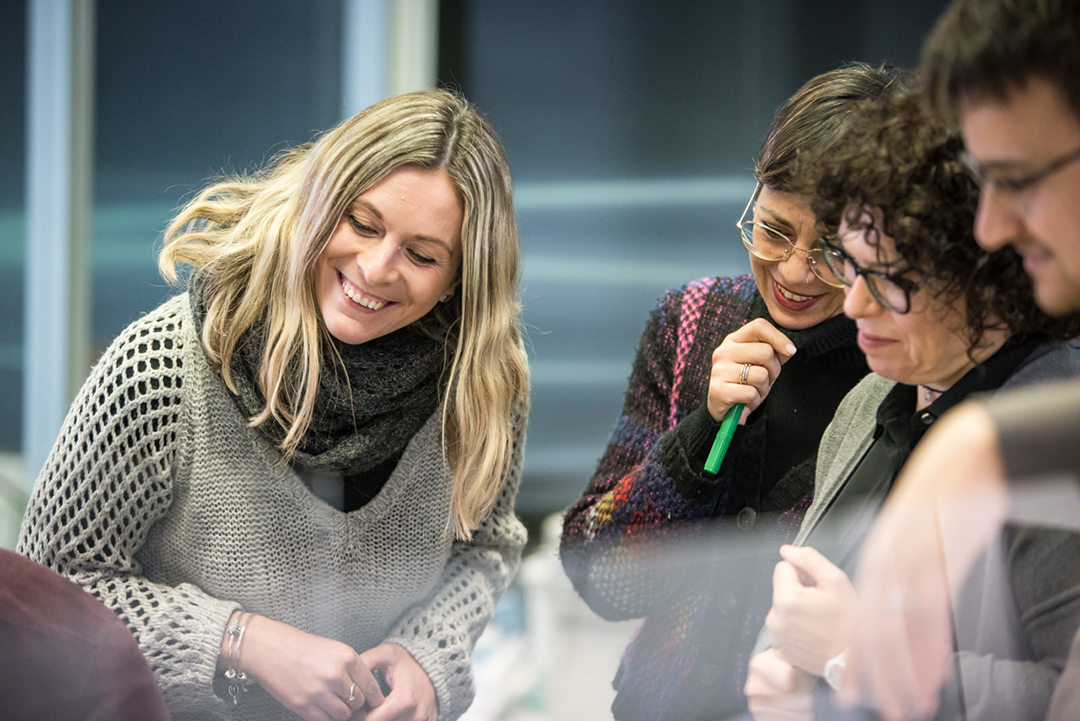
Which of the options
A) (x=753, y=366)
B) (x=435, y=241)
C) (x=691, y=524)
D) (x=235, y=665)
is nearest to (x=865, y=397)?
(x=753, y=366)

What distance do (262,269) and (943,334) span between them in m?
0.82

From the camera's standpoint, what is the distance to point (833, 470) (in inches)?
35.2

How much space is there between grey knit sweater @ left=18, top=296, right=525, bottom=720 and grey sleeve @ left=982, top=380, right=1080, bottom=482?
84 cm

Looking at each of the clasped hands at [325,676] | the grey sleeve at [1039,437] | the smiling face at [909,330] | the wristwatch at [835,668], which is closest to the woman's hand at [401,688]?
the clasped hands at [325,676]

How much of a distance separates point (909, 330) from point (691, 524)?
0.36 meters

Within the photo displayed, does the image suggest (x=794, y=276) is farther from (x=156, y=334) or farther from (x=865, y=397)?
(x=156, y=334)

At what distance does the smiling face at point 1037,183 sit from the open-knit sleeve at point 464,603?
0.84 m

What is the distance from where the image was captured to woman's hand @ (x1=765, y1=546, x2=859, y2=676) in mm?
691

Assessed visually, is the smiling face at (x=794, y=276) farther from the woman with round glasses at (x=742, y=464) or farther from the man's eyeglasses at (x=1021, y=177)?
the man's eyeglasses at (x=1021, y=177)

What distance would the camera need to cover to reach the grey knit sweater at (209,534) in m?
1.09

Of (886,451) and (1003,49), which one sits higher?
(1003,49)

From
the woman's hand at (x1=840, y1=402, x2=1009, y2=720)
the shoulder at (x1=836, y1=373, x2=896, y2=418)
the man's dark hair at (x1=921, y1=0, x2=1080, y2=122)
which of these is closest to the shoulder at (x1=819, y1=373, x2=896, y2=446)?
the shoulder at (x1=836, y1=373, x2=896, y2=418)

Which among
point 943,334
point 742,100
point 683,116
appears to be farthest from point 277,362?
point 683,116

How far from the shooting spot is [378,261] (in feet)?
3.67
